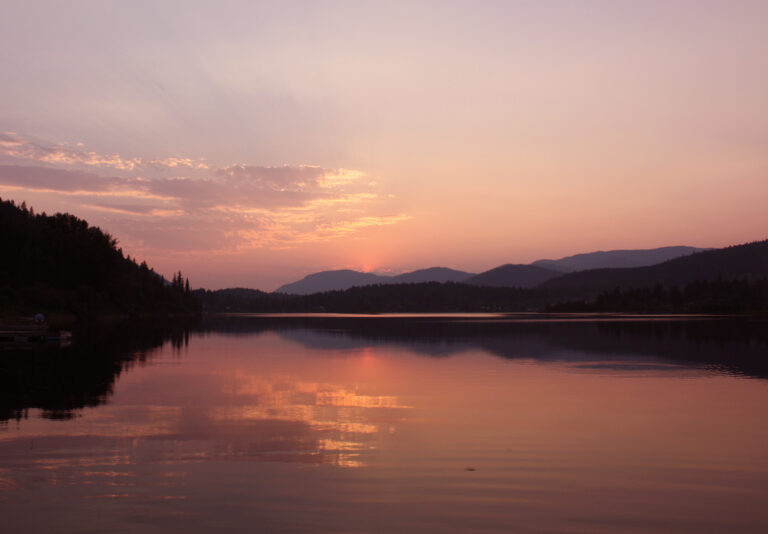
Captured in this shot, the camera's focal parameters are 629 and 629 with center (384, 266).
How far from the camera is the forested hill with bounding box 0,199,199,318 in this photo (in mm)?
103325

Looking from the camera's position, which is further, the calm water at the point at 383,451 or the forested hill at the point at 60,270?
the forested hill at the point at 60,270

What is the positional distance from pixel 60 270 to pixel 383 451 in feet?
387

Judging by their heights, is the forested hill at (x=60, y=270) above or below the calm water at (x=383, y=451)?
above

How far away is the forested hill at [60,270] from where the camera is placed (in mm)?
103325

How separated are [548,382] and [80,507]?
22693 mm

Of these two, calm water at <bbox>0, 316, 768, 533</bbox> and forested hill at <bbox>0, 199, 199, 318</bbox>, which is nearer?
calm water at <bbox>0, 316, 768, 533</bbox>

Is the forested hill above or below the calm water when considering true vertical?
above

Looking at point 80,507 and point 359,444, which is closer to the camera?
point 80,507

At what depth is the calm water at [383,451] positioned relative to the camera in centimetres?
1109

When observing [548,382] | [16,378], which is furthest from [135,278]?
[548,382]

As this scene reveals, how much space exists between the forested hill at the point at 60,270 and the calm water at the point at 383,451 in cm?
7976

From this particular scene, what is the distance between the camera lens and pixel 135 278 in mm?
164250

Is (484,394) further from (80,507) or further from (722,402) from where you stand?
(80,507)

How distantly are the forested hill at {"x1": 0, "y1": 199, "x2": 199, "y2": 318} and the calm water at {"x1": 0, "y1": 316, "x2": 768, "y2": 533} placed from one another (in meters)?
79.8
